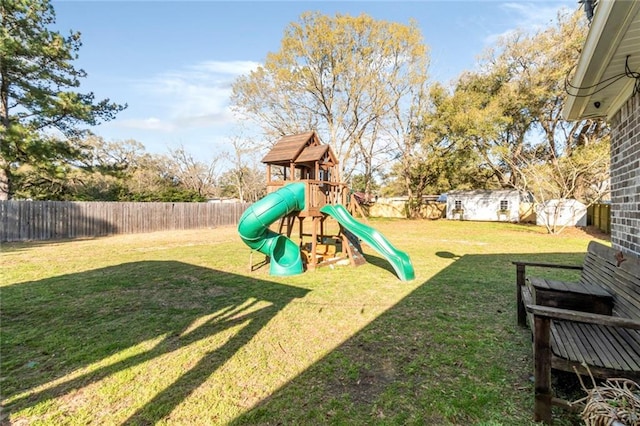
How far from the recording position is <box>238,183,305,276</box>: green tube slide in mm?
6389

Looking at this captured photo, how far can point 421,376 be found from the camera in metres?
2.73

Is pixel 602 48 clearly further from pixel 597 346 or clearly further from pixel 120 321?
pixel 120 321

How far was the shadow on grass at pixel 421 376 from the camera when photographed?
222cm

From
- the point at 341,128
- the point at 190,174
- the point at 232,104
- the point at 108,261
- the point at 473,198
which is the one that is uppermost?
the point at 232,104

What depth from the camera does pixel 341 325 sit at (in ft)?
13.0

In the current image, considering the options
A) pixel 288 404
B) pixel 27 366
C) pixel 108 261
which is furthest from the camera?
pixel 108 261

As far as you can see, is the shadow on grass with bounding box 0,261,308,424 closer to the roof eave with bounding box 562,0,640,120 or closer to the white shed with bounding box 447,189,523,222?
the roof eave with bounding box 562,0,640,120

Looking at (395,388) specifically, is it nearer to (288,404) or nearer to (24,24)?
(288,404)

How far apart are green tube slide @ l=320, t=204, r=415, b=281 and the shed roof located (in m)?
1.64

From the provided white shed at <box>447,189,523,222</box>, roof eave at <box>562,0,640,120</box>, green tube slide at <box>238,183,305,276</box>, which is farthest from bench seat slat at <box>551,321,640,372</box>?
white shed at <box>447,189,523,222</box>

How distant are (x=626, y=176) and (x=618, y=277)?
3.95 feet

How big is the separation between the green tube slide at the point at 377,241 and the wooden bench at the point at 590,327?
3.02 meters

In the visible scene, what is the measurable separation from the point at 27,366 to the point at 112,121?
15.4m

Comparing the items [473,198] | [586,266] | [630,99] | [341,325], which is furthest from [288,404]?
[473,198]
